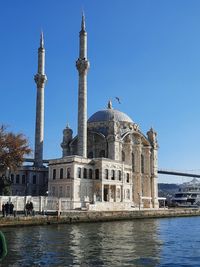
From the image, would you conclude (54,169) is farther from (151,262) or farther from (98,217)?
(151,262)

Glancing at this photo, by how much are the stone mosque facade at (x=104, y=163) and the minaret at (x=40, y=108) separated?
4.62 meters

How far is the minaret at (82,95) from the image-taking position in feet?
179

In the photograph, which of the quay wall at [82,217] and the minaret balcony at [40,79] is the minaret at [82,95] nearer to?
the minaret balcony at [40,79]

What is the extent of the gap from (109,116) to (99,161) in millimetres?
15617

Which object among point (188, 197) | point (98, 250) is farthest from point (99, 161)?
point (188, 197)

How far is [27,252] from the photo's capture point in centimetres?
1794

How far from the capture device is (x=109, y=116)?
222ft

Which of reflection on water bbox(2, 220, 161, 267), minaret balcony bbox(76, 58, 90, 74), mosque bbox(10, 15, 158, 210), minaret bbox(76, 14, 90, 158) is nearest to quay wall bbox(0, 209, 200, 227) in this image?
mosque bbox(10, 15, 158, 210)

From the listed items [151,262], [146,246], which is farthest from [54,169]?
[151,262]

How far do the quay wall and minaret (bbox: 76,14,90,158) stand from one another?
1196cm

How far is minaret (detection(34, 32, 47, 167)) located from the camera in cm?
5772

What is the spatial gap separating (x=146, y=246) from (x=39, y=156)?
3912cm

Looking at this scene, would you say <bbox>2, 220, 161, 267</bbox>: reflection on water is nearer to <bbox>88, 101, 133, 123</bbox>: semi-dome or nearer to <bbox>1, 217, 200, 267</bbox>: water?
<bbox>1, 217, 200, 267</bbox>: water

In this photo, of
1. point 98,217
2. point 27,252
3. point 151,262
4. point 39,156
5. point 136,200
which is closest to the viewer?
point 151,262
